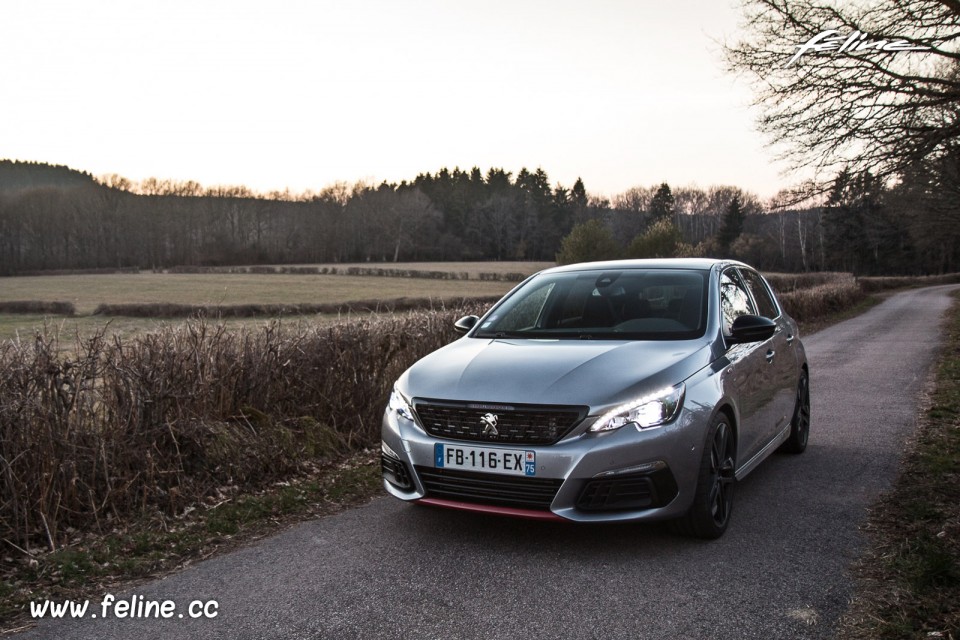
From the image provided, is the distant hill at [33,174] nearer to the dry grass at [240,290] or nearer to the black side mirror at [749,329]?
the dry grass at [240,290]

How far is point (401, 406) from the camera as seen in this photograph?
4617 millimetres

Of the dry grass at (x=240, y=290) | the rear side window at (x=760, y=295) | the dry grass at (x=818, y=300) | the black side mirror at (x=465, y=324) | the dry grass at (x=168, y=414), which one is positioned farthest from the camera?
the dry grass at (x=240, y=290)

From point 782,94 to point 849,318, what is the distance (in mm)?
15827

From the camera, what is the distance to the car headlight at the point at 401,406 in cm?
452

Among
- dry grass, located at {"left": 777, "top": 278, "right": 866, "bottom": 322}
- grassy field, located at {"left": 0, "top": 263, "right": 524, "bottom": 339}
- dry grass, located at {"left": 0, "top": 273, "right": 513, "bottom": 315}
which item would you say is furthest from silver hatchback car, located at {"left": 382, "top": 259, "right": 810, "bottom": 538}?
dry grass, located at {"left": 0, "top": 273, "right": 513, "bottom": 315}

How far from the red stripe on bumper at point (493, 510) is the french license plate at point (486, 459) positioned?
0.70 feet

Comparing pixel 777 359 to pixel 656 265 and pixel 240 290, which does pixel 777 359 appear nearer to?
pixel 656 265

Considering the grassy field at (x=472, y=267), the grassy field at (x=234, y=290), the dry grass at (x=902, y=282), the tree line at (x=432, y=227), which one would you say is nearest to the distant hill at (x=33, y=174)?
the tree line at (x=432, y=227)

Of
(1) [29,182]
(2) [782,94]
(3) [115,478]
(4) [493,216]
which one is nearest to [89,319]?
(2) [782,94]

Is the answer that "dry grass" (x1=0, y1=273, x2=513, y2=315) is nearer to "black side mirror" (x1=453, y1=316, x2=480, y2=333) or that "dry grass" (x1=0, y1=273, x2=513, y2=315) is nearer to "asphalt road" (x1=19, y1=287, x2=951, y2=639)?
"black side mirror" (x1=453, y1=316, x2=480, y2=333)

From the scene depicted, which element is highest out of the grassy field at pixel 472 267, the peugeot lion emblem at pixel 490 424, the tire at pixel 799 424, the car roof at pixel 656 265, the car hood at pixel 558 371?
the grassy field at pixel 472 267

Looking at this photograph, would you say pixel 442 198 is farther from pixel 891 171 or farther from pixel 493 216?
pixel 891 171

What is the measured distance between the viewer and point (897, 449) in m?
6.84

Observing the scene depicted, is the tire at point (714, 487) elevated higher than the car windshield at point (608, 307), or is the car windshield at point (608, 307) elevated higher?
the car windshield at point (608, 307)
